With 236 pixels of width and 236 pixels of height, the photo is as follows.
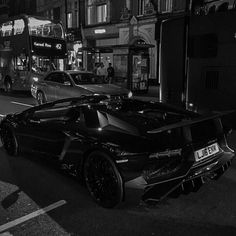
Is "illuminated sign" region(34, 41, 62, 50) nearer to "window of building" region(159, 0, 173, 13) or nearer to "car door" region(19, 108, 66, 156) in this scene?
"window of building" region(159, 0, 173, 13)

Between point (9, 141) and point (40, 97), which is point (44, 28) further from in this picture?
point (9, 141)

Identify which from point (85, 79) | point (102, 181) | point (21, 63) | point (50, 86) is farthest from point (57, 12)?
point (102, 181)

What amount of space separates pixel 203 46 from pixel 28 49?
36.5 ft

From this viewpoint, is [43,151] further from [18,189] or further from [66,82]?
[66,82]

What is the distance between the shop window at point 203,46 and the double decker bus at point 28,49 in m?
10.1

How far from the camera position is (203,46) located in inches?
297

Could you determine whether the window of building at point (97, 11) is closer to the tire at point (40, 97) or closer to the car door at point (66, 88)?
the tire at point (40, 97)

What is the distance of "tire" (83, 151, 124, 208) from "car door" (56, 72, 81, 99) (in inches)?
302

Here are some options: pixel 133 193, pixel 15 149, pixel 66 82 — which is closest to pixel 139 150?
pixel 133 193

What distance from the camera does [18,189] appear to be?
4.61 m

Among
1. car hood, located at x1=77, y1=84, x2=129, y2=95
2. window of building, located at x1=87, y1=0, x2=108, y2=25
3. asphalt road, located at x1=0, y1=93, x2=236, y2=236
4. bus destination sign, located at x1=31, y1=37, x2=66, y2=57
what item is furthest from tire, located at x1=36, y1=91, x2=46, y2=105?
window of building, located at x1=87, y1=0, x2=108, y2=25

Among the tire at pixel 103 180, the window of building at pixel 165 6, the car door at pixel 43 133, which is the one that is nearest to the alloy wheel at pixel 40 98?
the car door at pixel 43 133

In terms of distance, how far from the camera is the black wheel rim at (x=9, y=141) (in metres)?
5.95

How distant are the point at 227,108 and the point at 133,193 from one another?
4460mm
